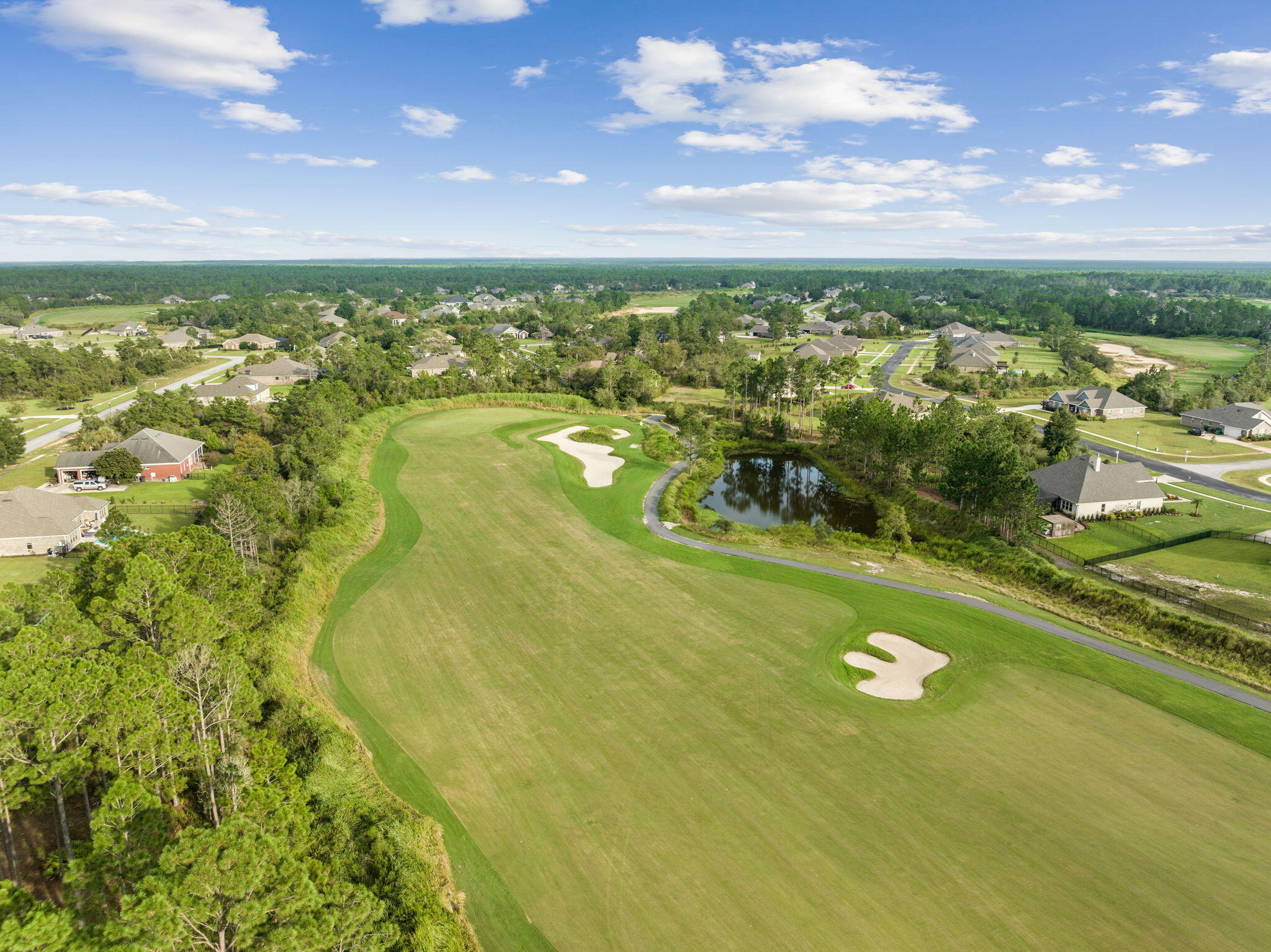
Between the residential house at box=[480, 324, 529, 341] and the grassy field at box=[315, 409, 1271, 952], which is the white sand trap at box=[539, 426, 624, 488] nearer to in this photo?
the grassy field at box=[315, 409, 1271, 952]

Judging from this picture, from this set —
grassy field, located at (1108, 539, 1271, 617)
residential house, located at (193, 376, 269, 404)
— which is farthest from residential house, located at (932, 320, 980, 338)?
residential house, located at (193, 376, 269, 404)

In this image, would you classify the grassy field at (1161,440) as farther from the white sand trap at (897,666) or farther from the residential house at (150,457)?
the residential house at (150,457)

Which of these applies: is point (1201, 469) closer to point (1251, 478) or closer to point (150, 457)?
point (1251, 478)

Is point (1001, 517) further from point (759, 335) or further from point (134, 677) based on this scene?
point (759, 335)

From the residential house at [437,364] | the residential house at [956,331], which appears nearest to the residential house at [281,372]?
the residential house at [437,364]

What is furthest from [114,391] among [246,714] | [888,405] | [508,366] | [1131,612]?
[1131,612]

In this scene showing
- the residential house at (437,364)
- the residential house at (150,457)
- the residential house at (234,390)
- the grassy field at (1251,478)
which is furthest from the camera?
the residential house at (437,364)
